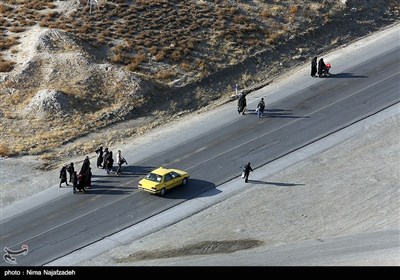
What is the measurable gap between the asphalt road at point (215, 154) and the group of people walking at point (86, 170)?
50 cm

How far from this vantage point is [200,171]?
47.7 m

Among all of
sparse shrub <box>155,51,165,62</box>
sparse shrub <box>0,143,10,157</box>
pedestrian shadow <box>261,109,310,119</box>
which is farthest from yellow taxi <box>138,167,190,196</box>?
sparse shrub <box>155,51,165,62</box>

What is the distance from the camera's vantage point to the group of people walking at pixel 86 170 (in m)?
45.2

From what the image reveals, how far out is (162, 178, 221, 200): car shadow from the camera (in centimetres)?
4525

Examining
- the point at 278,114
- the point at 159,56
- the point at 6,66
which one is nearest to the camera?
the point at 278,114

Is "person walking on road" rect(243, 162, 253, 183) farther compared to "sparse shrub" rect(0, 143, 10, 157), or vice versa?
"sparse shrub" rect(0, 143, 10, 157)

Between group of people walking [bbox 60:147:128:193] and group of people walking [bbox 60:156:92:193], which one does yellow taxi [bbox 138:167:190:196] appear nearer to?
group of people walking [bbox 60:147:128:193]

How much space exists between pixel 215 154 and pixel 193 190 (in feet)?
14.0

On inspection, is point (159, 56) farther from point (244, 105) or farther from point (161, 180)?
point (161, 180)

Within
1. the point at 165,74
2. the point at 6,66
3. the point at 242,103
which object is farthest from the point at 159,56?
the point at 6,66

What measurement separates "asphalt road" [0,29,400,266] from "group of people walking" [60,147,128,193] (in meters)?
0.50

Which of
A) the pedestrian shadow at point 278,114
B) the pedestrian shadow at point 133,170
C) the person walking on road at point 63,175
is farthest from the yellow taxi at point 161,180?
the pedestrian shadow at point 278,114

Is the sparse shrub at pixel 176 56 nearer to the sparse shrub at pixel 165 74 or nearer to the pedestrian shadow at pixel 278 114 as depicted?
the sparse shrub at pixel 165 74

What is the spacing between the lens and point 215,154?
4947 cm
